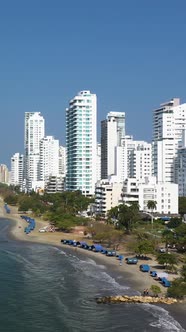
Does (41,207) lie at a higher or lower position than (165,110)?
lower

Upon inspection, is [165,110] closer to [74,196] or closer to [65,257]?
[74,196]

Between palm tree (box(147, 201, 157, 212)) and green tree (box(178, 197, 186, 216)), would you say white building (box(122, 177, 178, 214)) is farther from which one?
palm tree (box(147, 201, 157, 212))

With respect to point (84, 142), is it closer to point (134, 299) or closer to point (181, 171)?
point (181, 171)

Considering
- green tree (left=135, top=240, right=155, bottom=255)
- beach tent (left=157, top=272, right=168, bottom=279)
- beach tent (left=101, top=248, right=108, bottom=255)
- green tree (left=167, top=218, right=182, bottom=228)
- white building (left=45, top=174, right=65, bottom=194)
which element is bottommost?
beach tent (left=157, top=272, right=168, bottom=279)

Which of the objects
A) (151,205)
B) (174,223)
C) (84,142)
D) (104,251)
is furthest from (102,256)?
(84,142)

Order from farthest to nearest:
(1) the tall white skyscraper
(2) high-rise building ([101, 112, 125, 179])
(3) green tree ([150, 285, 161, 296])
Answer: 1. (1) the tall white skyscraper
2. (2) high-rise building ([101, 112, 125, 179])
3. (3) green tree ([150, 285, 161, 296])

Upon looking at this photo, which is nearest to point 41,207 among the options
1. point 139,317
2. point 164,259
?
point 164,259

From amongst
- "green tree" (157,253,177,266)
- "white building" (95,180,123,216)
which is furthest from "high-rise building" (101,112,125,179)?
"green tree" (157,253,177,266)

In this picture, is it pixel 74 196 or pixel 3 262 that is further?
pixel 74 196
